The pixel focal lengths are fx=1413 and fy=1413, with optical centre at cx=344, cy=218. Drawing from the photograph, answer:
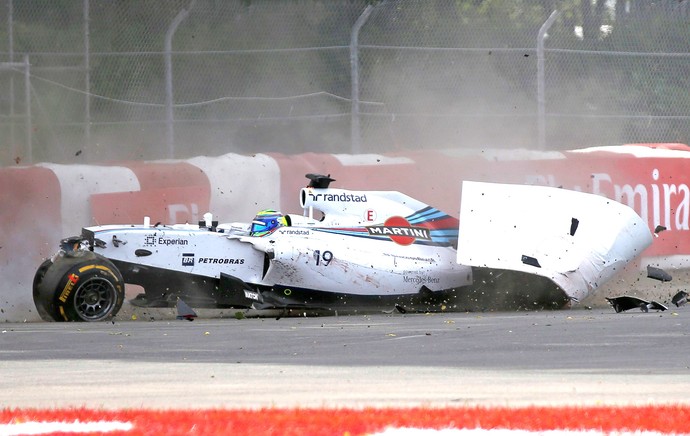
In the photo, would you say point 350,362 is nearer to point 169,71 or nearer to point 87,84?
point 169,71

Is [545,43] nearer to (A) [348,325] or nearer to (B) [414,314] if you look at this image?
(B) [414,314]

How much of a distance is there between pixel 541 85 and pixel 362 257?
15.2 ft

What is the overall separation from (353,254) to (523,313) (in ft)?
5.45

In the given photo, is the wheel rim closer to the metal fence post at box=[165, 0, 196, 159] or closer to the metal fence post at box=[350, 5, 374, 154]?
the metal fence post at box=[165, 0, 196, 159]

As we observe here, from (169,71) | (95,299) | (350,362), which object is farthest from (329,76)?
(350,362)

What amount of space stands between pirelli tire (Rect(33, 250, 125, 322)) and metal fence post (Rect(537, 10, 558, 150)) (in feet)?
21.5

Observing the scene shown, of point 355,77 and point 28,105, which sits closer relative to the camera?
point 28,105

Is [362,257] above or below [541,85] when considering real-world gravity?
below

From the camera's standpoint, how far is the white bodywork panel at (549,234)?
13.4 m

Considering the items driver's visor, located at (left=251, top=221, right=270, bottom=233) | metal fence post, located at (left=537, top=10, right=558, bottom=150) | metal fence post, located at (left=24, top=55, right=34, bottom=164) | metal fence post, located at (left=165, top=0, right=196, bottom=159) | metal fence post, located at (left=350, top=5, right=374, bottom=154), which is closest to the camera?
driver's visor, located at (left=251, top=221, right=270, bottom=233)

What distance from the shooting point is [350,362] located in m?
8.37

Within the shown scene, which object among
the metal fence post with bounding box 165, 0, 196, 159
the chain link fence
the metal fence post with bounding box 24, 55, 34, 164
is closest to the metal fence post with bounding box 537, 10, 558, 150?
the chain link fence

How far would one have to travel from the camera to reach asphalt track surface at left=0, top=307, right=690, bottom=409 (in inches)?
266

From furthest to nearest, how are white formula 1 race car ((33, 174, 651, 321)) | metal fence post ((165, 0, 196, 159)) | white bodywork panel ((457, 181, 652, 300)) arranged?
metal fence post ((165, 0, 196, 159))
white bodywork panel ((457, 181, 652, 300))
white formula 1 race car ((33, 174, 651, 321))
